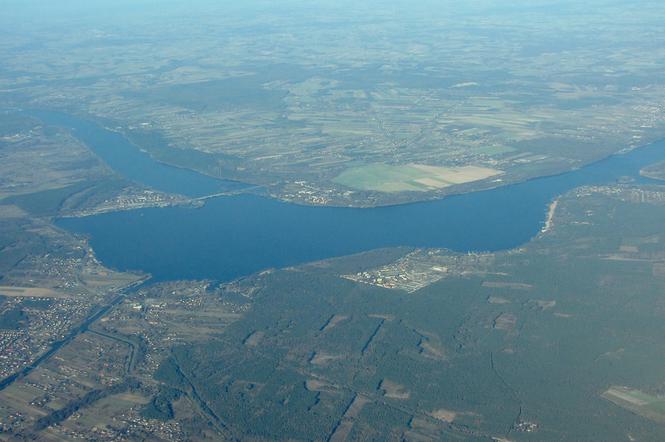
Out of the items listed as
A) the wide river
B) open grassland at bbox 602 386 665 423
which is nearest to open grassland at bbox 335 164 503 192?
the wide river

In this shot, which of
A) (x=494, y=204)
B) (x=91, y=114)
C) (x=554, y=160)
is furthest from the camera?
(x=91, y=114)

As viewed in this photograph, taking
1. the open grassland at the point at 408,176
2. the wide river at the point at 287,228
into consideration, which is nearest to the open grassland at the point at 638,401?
the wide river at the point at 287,228

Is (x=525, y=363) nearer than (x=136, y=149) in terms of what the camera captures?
Yes

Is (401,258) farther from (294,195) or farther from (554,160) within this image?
(554,160)

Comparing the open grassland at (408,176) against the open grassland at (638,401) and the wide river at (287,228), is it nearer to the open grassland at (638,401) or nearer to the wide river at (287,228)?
the wide river at (287,228)

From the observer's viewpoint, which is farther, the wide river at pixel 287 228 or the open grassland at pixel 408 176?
the open grassland at pixel 408 176

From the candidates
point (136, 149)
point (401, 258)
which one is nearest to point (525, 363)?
point (401, 258)
